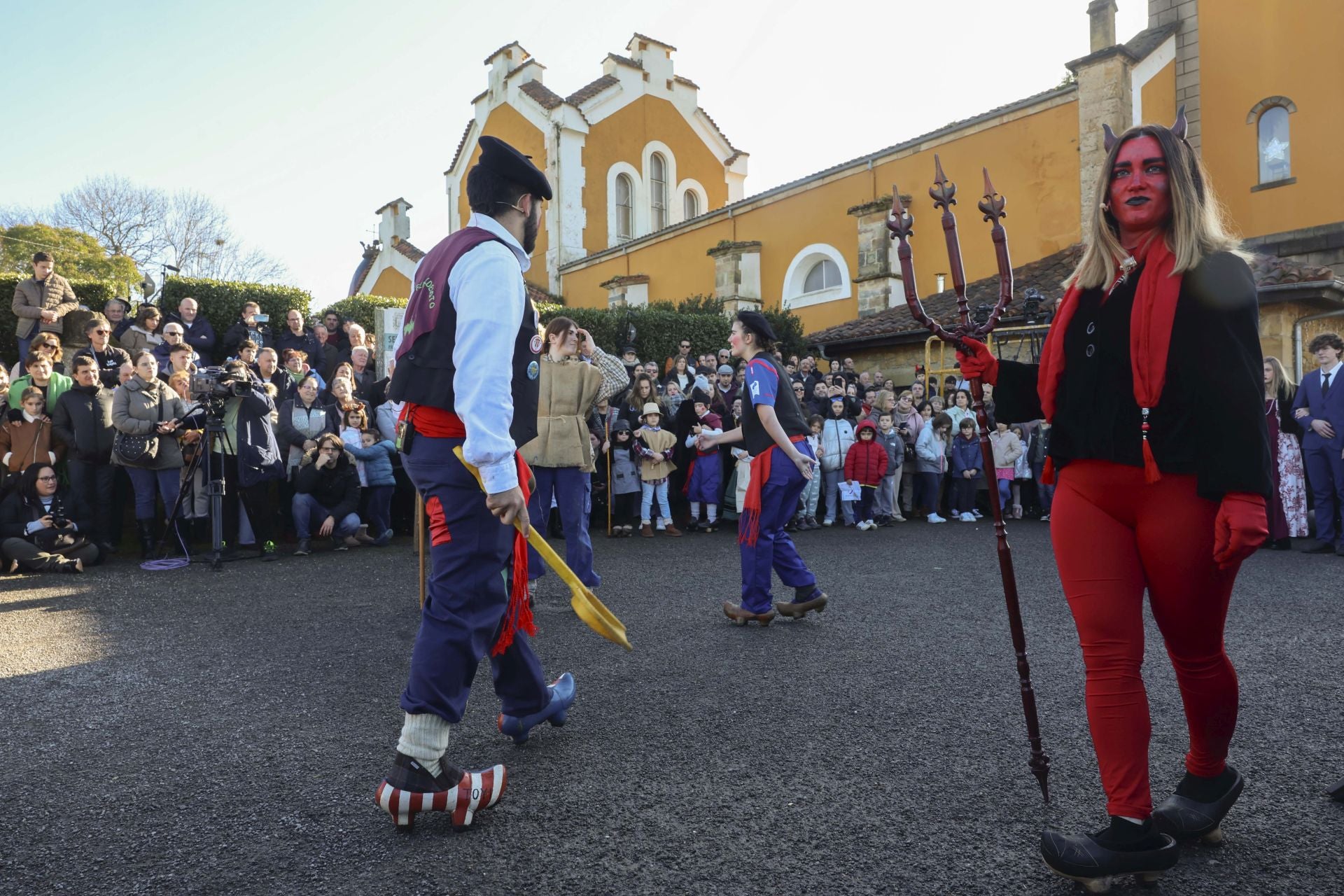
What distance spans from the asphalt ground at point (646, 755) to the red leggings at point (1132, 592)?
0.41 m

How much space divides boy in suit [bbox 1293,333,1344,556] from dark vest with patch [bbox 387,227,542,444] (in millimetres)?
9577

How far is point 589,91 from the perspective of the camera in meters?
31.6

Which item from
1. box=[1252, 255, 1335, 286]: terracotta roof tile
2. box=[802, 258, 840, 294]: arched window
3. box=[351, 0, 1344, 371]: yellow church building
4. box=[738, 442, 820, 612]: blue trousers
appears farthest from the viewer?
box=[802, 258, 840, 294]: arched window

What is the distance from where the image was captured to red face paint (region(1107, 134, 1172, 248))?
2.54 m

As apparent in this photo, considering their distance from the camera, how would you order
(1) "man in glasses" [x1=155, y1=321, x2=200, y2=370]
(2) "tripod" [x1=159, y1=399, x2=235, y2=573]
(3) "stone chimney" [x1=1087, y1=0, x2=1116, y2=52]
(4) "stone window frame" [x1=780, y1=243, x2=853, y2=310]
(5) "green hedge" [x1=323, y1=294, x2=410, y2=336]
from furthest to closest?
(4) "stone window frame" [x1=780, y1=243, x2=853, y2=310] → (3) "stone chimney" [x1=1087, y1=0, x2=1116, y2=52] → (5) "green hedge" [x1=323, y1=294, x2=410, y2=336] → (1) "man in glasses" [x1=155, y1=321, x2=200, y2=370] → (2) "tripod" [x1=159, y1=399, x2=235, y2=573]

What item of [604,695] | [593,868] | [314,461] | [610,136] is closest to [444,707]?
[593,868]

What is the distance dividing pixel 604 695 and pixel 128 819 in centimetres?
195

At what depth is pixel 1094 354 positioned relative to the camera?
2.58 meters

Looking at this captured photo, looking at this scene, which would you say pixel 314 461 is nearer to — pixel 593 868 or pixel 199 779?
pixel 199 779

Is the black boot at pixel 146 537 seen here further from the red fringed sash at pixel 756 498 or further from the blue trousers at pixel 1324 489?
the blue trousers at pixel 1324 489

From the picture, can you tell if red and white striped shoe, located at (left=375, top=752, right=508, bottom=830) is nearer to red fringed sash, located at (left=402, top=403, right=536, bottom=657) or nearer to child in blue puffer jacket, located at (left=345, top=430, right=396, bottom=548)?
red fringed sash, located at (left=402, top=403, right=536, bottom=657)

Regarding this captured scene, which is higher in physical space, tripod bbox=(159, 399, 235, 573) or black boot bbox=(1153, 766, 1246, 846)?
tripod bbox=(159, 399, 235, 573)

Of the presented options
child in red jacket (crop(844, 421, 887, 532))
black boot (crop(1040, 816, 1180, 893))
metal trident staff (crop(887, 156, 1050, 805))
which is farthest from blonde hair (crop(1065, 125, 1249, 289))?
child in red jacket (crop(844, 421, 887, 532))

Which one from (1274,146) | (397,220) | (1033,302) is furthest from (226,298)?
(397,220)
